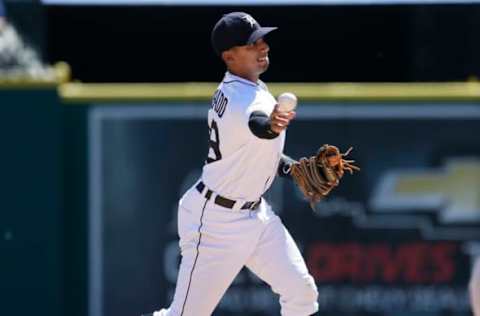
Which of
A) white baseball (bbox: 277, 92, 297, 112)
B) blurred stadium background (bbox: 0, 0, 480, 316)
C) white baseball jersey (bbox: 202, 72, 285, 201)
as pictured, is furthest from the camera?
blurred stadium background (bbox: 0, 0, 480, 316)

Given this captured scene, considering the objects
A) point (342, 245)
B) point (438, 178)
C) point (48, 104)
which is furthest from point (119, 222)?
point (438, 178)

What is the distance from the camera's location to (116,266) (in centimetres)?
743

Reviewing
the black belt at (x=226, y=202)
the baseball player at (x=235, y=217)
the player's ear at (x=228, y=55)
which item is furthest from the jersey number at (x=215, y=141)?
the player's ear at (x=228, y=55)

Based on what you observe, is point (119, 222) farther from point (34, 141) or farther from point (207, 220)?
point (207, 220)

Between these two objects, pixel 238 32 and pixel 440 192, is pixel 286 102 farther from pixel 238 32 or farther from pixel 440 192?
pixel 440 192

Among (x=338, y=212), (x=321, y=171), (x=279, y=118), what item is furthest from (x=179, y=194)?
(x=279, y=118)

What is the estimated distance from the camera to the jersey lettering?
513 cm

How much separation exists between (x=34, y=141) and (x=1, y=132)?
7.7 inches

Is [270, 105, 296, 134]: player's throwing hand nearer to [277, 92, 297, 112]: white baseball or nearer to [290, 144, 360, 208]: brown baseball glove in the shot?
[277, 92, 297, 112]: white baseball

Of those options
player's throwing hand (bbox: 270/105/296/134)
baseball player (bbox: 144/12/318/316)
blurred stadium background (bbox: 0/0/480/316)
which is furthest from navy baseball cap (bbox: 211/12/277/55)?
blurred stadium background (bbox: 0/0/480/316)

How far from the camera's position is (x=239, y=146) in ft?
16.9

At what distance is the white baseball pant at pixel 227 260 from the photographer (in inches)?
205

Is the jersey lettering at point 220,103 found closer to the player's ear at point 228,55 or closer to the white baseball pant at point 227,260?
the player's ear at point 228,55

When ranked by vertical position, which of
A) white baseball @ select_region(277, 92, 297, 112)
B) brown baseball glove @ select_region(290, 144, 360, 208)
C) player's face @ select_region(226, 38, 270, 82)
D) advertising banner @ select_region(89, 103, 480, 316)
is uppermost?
player's face @ select_region(226, 38, 270, 82)
